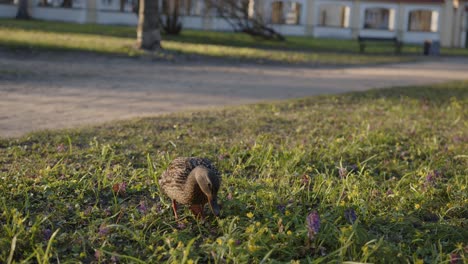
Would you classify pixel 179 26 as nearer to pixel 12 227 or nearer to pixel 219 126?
pixel 219 126

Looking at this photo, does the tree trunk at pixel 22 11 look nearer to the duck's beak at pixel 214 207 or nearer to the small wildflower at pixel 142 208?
the small wildflower at pixel 142 208

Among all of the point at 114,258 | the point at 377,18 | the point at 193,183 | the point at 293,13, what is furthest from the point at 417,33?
the point at 114,258

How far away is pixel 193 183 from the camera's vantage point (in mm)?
3684

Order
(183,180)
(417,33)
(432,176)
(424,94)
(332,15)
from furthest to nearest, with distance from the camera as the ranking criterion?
1. (332,15)
2. (417,33)
3. (424,94)
4. (432,176)
5. (183,180)

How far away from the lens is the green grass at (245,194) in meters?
3.56

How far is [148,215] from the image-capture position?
4012mm

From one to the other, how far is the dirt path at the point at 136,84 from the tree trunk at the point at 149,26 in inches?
65.2

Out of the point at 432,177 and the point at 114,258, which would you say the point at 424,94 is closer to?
the point at 432,177

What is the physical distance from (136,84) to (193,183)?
8176 mm

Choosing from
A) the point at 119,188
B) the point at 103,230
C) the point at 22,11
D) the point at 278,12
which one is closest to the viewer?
the point at 103,230

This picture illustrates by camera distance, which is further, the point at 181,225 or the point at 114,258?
the point at 181,225

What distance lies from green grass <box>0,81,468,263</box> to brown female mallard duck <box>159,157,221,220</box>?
178mm

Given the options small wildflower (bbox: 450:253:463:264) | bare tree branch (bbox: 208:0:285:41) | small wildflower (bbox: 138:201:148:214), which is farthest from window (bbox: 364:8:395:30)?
small wildflower (bbox: 450:253:463:264)

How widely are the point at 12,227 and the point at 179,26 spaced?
937 inches
